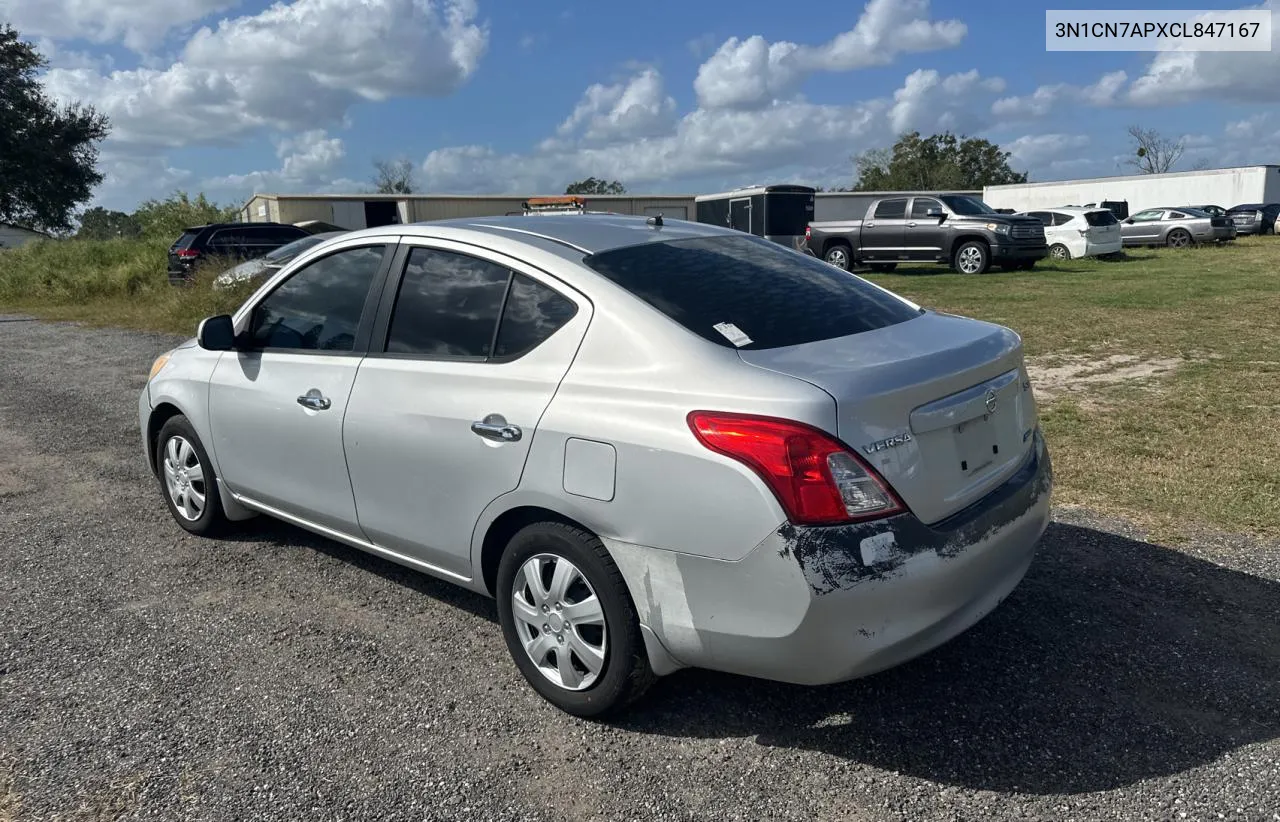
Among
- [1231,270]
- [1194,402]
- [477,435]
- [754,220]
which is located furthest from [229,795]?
[754,220]

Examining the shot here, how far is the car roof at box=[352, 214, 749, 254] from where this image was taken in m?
3.51

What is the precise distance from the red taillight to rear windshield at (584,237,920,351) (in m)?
0.45

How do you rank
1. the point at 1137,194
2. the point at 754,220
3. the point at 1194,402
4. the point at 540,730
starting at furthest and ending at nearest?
1. the point at 1137,194
2. the point at 754,220
3. the point at 1194,402
4. the point at 540,730

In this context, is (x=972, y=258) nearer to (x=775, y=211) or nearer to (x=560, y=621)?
(x=775, y=211)

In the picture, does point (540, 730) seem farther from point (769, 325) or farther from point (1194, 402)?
point (1194, 402)

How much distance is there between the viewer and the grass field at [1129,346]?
5176 millimetres

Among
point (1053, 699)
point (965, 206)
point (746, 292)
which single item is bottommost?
point (1053, 699)

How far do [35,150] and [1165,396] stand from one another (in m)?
48.8

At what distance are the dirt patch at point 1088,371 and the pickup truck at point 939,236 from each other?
11.5 m

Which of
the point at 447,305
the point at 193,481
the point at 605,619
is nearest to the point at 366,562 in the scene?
the point at 193,481

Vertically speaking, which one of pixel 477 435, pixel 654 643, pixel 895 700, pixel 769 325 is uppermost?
pixel 769 325

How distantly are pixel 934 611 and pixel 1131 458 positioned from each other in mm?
3740

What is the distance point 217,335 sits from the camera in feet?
14.1

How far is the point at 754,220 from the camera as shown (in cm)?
2872
